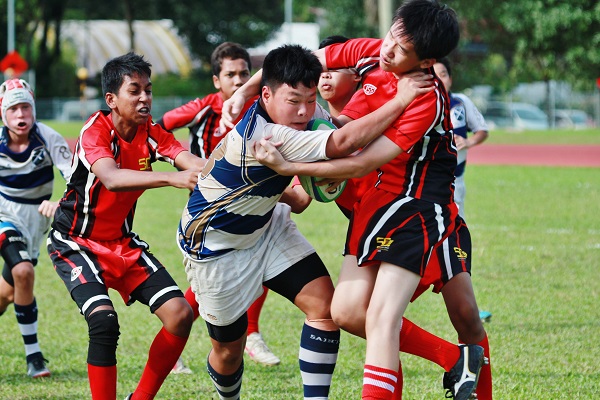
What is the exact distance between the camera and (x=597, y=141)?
1032 inches

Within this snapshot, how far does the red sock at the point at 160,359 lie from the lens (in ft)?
15.5

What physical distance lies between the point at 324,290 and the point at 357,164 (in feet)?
2.39

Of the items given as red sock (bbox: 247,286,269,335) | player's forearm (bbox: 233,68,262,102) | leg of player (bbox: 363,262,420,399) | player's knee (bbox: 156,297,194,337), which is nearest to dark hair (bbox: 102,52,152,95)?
player's forearm (bbox: 233,68,262,102)

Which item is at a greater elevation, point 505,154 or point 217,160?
point 217,160

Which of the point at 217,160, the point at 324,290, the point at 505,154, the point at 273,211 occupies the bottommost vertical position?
the point at 505,154

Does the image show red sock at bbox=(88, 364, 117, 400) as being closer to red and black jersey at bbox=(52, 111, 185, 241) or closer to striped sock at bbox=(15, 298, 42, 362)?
red and black jersey at bbox=(52, 111, 185, 241)

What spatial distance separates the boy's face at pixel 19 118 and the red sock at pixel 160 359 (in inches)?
79.4

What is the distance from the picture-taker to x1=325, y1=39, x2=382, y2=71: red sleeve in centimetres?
439

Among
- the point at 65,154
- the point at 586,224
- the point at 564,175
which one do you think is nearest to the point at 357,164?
the point at 65,154

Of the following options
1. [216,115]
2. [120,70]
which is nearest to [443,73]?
[216,115]

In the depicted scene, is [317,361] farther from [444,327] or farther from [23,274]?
[444,327]

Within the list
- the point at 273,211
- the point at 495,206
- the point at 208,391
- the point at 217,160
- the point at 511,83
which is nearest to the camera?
the point at 217,160

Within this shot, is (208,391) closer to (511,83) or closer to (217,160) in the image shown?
(217,160)

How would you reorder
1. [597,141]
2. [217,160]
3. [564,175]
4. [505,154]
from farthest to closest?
[597,141]
[505,154]
[564,175]
[217,160]
